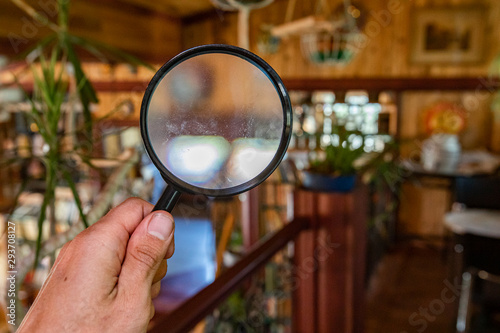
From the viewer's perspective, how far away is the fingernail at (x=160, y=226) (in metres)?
0.38

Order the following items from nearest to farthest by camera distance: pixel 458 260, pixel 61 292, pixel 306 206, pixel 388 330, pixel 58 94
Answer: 1. pixel 61 292
2. pixel 58 94
3. pixel 306 206
4. pixel 458 260
5. pixel 388 330

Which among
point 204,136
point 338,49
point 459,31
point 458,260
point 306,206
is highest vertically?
point 459,31

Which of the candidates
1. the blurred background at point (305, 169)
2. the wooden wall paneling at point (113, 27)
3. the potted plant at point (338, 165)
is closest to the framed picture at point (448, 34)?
the blurred background at point (305, 169)

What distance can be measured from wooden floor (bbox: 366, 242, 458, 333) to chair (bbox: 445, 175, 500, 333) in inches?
4.8

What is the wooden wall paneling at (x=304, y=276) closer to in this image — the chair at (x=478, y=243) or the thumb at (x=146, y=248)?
the thumb at (x=146, y=248)

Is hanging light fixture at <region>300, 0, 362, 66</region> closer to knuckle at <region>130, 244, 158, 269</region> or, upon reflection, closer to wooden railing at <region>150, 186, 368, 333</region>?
wooden railing at <region>150, 186, 368, 333</region>

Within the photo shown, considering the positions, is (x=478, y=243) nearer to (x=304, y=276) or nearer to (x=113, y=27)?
(x=304, y=276)

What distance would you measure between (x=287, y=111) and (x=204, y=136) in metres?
0.09

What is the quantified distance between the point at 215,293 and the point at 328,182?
2.24 feet

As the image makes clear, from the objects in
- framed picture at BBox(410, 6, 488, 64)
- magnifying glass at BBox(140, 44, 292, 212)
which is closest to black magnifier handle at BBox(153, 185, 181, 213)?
magnifying glass at BBox(140, 44, 292, 212)

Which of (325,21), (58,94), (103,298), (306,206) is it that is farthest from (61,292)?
(325,21)

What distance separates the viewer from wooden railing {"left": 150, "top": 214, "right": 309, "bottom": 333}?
662 mm

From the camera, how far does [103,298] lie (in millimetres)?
353

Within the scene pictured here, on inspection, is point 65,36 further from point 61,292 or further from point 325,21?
point 325,21
